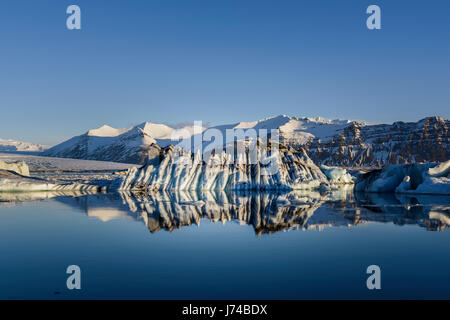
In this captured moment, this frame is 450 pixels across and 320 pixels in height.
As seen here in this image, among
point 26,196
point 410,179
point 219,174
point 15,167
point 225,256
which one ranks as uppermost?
point 15,167

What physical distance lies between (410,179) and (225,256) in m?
24.6

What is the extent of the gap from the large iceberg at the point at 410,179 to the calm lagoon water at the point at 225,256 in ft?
42.7

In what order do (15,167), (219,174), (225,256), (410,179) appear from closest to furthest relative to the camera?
(225,256), (410,179), (219,174), (15,167)

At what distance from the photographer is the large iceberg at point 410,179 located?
953 inches

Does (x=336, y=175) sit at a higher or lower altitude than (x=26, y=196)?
higher

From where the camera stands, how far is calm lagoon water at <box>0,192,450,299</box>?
209 inches

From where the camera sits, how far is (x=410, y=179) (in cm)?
2738

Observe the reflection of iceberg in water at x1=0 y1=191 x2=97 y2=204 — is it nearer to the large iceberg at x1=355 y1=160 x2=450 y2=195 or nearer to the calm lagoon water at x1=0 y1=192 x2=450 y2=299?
the calm lagoon water at x1=0 y1=192 x2=450 y2=299

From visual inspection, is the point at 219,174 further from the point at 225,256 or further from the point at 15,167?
the point at 15,167

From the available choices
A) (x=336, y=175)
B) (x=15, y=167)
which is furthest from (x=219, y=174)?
(x=15, y=167)
